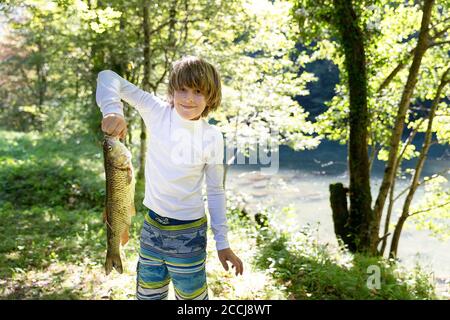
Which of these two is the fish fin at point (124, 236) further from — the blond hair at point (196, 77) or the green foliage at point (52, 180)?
the green foliage at point (52, 180)

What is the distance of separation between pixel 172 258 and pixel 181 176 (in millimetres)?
455

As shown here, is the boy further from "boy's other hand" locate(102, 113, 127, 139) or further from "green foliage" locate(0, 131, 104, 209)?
"green foliage" locate(0, 131, 104, 209)

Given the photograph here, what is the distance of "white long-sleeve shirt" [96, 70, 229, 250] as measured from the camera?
2.36 m

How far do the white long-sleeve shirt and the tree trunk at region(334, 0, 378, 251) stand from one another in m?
5.75

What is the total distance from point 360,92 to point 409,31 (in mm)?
2625

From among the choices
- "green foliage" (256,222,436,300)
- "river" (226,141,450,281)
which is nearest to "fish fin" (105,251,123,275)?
"green foliage" (256,222,436,300)

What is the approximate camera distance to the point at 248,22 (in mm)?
9297

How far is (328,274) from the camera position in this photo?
17.5ft

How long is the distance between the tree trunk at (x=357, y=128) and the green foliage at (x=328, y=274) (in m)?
1.20

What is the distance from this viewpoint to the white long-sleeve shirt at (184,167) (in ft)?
7.75

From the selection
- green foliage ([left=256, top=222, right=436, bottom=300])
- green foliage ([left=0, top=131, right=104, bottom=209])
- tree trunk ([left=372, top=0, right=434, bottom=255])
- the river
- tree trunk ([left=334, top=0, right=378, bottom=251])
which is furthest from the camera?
the river

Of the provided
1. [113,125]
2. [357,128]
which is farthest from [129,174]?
[357,128]
